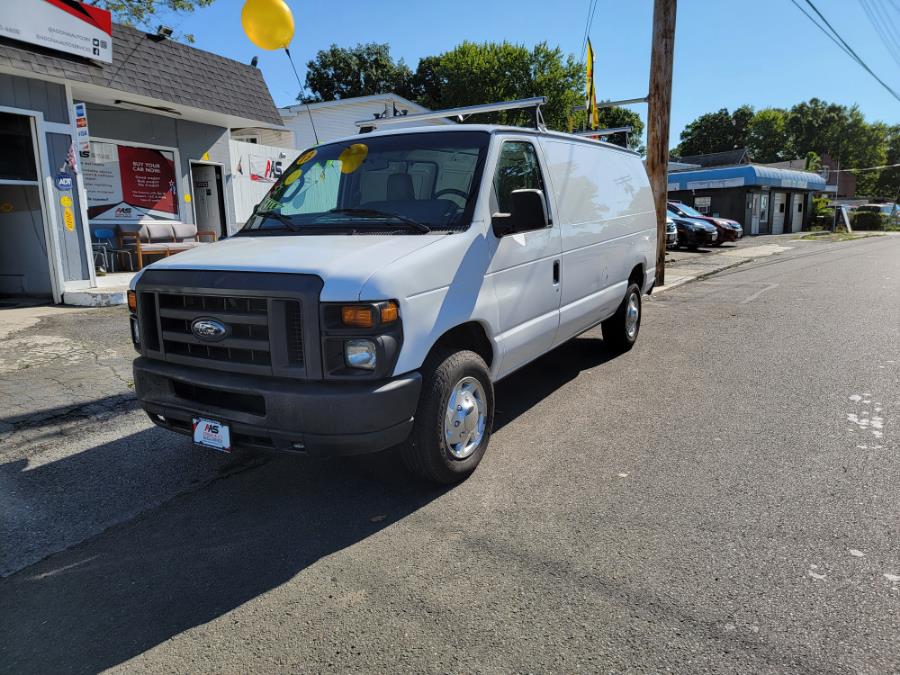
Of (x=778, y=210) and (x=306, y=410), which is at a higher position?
(x=778, y=210)

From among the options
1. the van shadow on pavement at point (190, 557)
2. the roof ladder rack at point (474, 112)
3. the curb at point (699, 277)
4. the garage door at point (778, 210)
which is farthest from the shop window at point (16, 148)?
the garage door at point (778, 210)

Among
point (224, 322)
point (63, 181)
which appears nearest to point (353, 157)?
point (224, 322)

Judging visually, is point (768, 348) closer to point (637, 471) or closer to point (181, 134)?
point (637, 471)

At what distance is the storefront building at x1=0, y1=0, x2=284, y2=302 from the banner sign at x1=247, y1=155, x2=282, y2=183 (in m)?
0.82

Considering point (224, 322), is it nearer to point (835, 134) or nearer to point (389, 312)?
point (389, 312)

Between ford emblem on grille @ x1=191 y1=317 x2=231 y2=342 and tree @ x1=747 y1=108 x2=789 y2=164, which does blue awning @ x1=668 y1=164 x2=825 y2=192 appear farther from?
tree @ x1=747 y1=108 x2=789 y2=164

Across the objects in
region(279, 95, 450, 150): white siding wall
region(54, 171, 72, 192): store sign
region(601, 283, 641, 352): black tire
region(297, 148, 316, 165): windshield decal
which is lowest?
region(601, 283, 641, 352): black tire

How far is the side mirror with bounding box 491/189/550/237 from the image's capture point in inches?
157

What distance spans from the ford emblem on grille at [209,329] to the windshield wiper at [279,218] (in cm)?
101

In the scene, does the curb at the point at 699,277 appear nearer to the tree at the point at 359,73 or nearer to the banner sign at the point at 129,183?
the banner sign at the point at 129,183

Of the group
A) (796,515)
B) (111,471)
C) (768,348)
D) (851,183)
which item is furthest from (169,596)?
(851,183)

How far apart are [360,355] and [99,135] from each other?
11.4 meters

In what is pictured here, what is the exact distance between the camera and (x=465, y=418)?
150 inches

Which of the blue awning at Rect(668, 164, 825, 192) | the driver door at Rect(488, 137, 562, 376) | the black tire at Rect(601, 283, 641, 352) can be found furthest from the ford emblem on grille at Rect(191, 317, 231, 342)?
the blue awning at Rect(668, 164, 825, 192)
